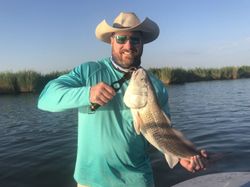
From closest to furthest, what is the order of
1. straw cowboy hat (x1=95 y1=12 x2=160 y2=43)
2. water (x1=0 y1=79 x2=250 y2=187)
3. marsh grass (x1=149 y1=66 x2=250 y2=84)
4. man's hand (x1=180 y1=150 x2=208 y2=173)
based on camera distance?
man's hand (x1=180 y1=150 x2=208 y2=173) < straw cowboy hat (x1=95 y1=12 x2=160 y2=43) < water (x1=0 y1=79 x2=250 y2=187) < marsh grass (x1=149 y1=66 x2=250 y2=84)

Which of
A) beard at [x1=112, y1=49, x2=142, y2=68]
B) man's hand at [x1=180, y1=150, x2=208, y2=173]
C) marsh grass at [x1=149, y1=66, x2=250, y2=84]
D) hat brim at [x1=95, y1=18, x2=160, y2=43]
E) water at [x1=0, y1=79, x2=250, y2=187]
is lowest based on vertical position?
marsh grass at [x1=149, y1=66, x2=250, y2=84]

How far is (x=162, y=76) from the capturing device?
4028 centimetres

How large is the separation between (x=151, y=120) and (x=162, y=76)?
37.6m

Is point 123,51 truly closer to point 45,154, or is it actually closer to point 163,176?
point 163,176

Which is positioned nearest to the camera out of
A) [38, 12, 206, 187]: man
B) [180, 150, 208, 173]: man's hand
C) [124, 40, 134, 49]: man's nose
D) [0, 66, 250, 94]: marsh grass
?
[180, 150, 208, 173]: man's hand

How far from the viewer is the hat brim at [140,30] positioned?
3527 mm

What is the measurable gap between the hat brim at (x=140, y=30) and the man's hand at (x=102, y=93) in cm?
94

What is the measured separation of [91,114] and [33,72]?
111 ft

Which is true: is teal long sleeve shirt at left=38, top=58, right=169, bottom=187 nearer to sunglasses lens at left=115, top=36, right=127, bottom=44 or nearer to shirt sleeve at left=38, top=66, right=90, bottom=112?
shirt sleeve at left=38, top=66, right=90, bottom=112

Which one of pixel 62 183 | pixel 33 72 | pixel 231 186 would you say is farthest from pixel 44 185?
pixel 33 72

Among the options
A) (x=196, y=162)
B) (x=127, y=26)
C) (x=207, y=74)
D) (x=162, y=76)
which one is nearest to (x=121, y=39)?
(x=127, y=26)

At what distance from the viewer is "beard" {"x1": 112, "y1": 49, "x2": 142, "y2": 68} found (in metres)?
3.42

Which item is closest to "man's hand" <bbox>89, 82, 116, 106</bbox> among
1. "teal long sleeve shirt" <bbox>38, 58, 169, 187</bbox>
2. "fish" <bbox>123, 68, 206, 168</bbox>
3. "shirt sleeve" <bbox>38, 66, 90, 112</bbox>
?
"shirt sleeve" <bbox>38, 66, 90, 112</bbox>

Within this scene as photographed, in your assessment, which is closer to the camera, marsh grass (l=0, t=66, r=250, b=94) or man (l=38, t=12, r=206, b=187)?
man (l=38, t=12, r=206, b=187)
